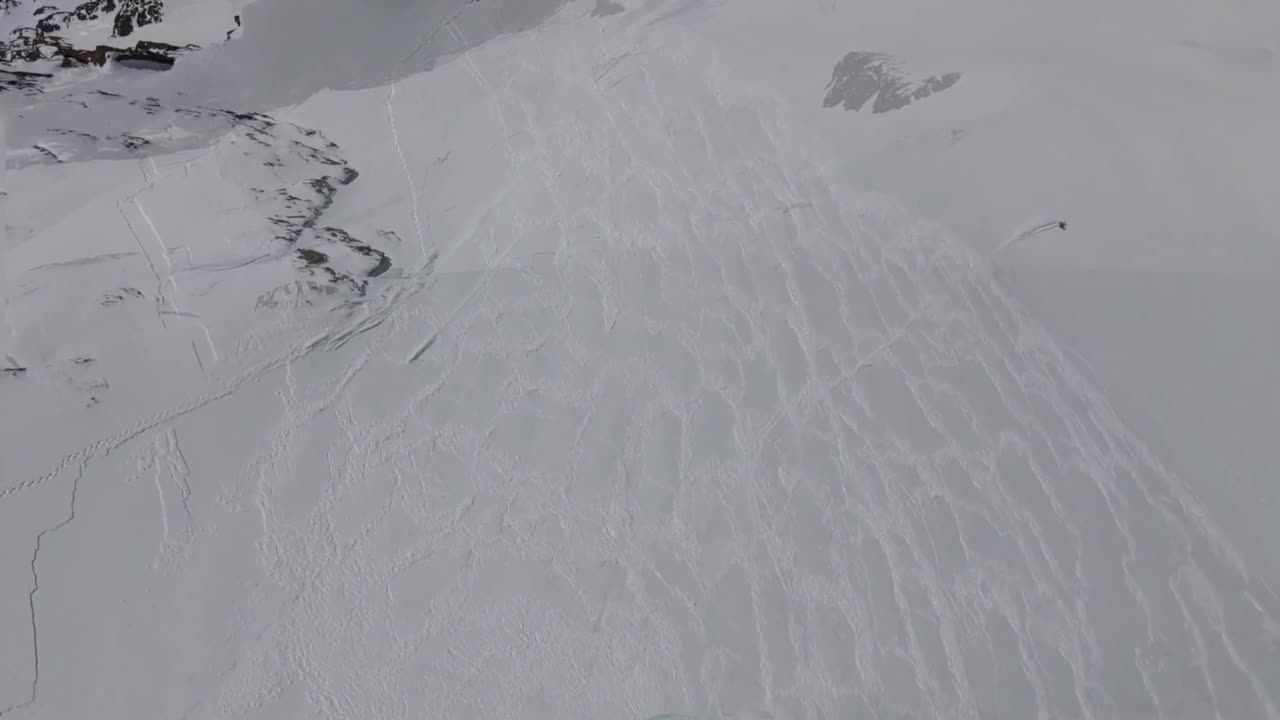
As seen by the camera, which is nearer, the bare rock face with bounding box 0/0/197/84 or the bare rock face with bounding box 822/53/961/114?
the bare rock face with bounding box 822/53/961/114

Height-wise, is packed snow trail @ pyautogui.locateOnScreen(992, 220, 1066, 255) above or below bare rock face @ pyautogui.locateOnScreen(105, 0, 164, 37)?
below

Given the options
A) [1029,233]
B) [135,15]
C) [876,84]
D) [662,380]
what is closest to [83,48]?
[135,15]

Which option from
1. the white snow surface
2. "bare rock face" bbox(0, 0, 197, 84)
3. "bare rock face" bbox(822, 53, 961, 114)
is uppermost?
"bare rock face" bbox(0, 0, 197, 84)

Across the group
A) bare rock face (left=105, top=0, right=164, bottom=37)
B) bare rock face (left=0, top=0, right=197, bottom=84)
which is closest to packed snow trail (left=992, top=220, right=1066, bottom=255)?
bare rock face (left=0, top=0, right=197, bottom=84)

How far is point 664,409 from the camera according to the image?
6.98 ft

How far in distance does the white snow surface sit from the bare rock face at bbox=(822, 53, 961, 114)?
2.0 inches

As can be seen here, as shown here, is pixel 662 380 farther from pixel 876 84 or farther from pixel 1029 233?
pixel 876 84

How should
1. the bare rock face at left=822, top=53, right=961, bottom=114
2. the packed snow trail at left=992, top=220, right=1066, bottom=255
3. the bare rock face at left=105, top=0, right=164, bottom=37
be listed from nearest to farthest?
1. the packed snow trail at left=992, top=220, right=1066, bottom=255
2. the bare rock face at left=822, top=53, right=961, bottom=114
3. the bare rock face at left=105, top=0, right=164, bottom=37

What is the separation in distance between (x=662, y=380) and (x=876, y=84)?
1.36m

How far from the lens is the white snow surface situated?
68.4 inches

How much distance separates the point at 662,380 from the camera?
218 centimetres

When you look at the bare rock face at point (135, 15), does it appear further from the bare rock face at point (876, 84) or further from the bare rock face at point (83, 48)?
the bare rock face at point (876, 84)

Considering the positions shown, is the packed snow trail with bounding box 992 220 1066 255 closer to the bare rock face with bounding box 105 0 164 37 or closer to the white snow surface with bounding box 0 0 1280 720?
the white snow surface with bounding box 0 0 1280 720

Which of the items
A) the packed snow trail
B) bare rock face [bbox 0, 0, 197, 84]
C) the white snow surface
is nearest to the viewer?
the white snow surface
